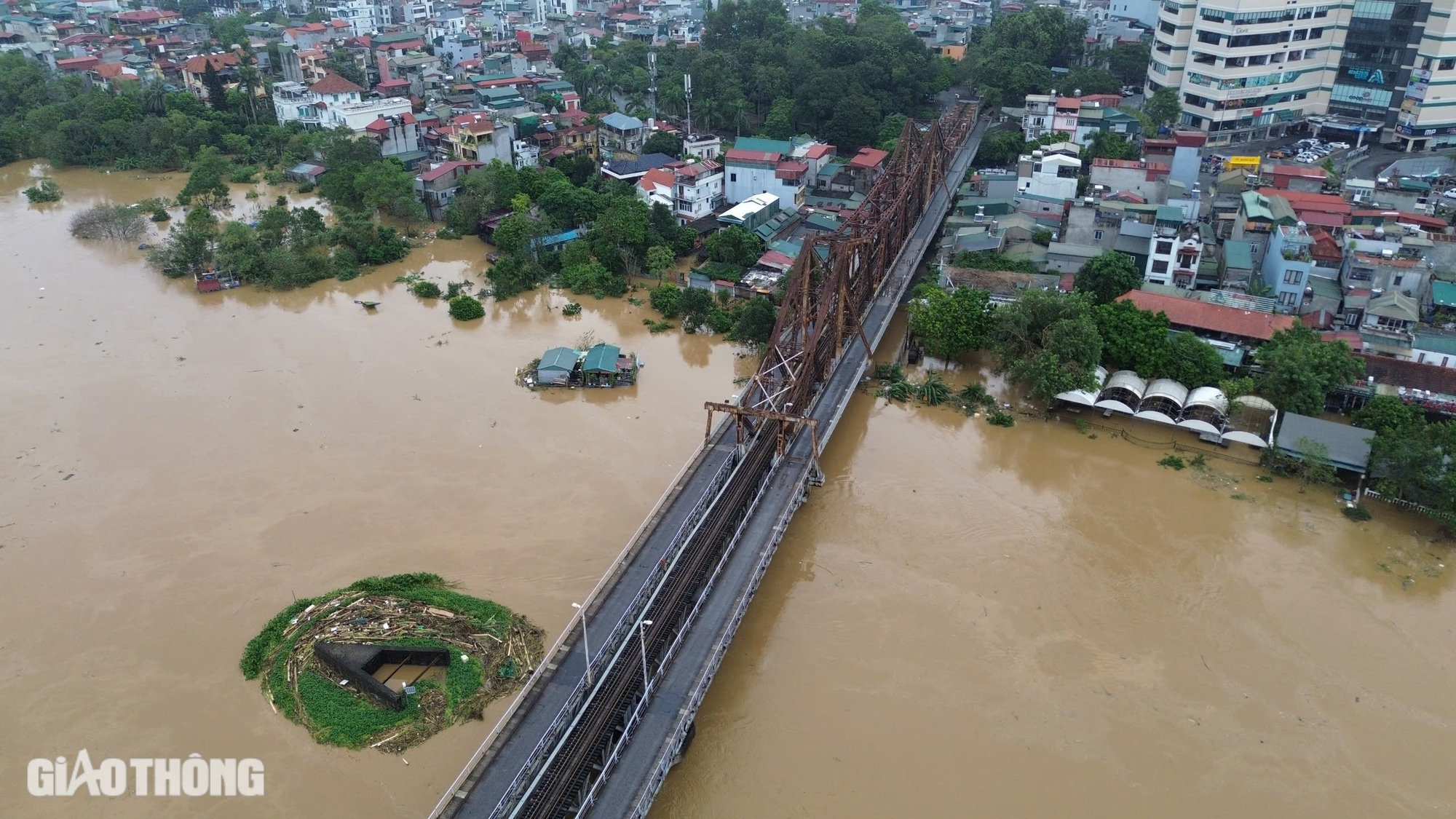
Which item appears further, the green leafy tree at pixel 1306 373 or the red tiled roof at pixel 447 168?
the red tiled roof at pixel 447 168

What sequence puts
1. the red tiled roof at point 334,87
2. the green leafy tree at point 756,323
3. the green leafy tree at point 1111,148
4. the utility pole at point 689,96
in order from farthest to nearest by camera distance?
1. the utility pole at point 689,96
2. the red tiled roof at point 334,87
3. the green leafy tree at point 1111,148
4. the green leafy tree at point 756,323

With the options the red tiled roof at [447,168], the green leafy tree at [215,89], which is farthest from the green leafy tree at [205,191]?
the green leafy tree at [215,89]

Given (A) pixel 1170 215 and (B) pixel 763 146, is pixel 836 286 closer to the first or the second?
(A) pixel 1170 215

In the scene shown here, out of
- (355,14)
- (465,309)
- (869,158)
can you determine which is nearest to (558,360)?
(465,309)

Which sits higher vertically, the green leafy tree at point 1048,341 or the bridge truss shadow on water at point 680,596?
the green leafy tree at point 1048,341

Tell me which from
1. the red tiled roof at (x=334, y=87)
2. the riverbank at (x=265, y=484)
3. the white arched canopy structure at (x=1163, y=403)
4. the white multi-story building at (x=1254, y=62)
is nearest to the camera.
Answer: the riverbank at (x=265, y=484)

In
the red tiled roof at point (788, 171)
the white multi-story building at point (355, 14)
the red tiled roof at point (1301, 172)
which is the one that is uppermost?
the white multi-story building at point (355, 14)

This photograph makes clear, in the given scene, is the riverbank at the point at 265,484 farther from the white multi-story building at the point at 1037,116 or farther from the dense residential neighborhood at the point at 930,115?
the white multi-story building at the point at 1037,116
